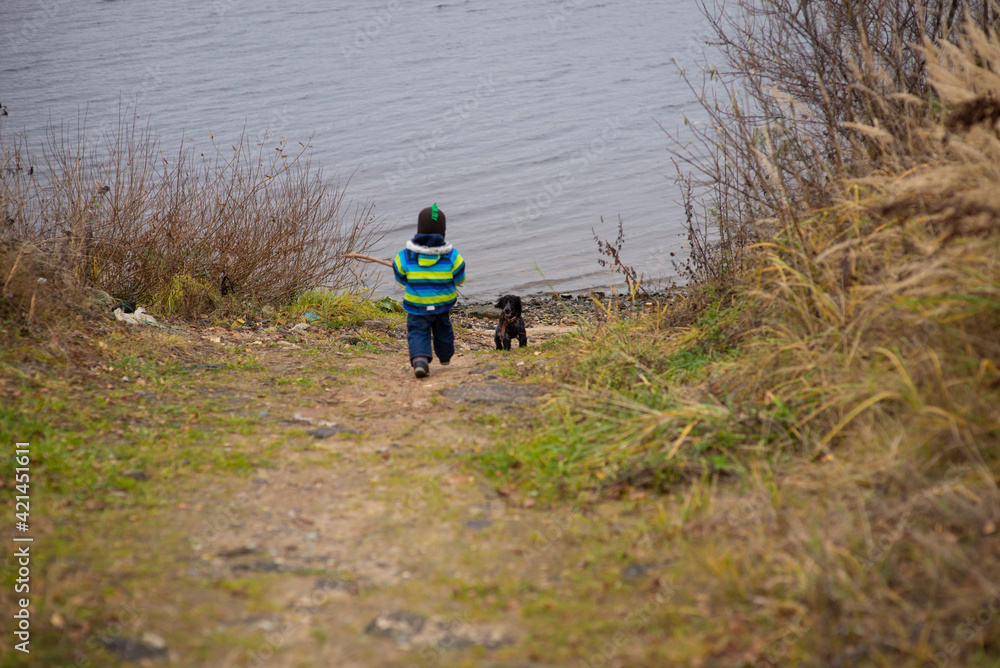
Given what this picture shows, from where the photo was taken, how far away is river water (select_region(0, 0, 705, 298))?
17.8 metres

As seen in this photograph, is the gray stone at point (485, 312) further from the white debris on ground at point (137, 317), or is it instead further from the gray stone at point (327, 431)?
the gray stone at point (327, 431)

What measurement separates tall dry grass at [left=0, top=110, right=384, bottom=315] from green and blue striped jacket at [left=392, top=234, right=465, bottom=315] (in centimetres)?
263

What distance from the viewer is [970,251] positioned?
3650mm

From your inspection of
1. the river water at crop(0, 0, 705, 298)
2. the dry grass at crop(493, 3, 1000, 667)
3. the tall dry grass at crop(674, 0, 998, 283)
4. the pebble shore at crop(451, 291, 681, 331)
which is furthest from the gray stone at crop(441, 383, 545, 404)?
the river water at crop(0, 0, 705, 298)

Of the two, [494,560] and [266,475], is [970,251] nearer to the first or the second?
[494,560]

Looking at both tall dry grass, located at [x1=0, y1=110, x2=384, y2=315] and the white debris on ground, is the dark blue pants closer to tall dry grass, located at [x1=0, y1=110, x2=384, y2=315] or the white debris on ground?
the white debris on ground

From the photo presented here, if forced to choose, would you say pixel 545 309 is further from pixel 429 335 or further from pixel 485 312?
pixel 429 335

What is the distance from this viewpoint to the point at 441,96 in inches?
1281

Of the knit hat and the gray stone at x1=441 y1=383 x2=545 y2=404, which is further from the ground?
the knit hat

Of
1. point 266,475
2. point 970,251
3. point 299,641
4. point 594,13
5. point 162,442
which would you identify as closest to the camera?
point 299,641

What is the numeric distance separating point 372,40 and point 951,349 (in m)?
47.0

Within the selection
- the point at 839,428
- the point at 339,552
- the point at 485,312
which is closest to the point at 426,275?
the point at 339,552

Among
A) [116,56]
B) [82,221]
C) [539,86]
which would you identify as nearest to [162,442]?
[82,221]

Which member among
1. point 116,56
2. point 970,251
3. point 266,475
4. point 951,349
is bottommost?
point 266,475
